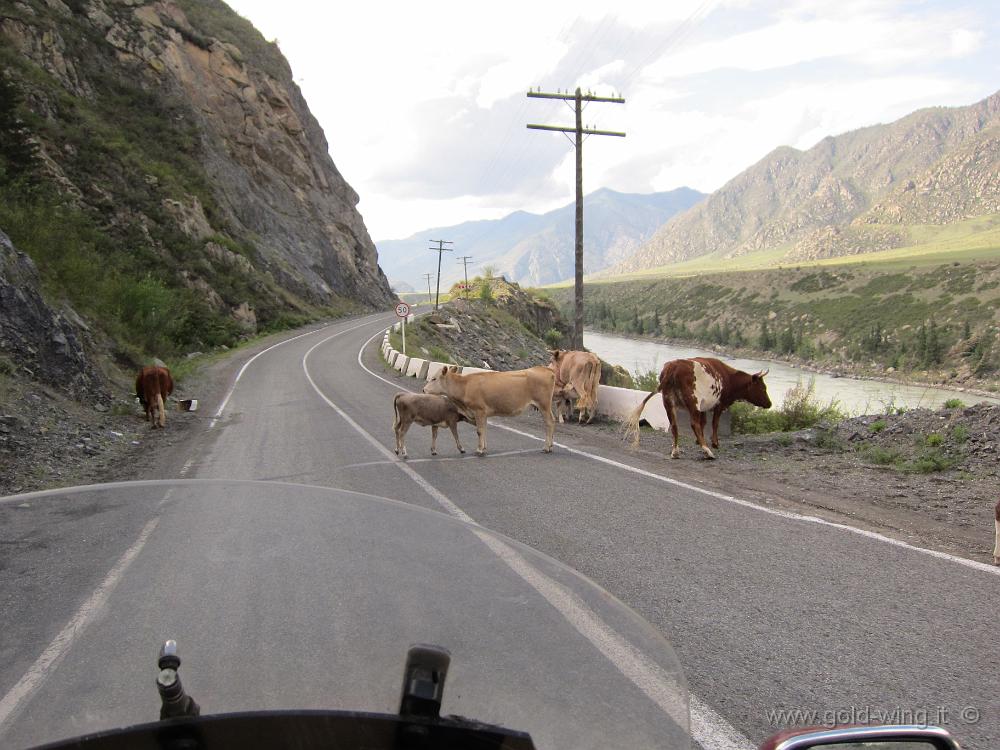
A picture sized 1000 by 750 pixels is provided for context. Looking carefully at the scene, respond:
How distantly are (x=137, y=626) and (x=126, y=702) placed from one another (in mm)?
241

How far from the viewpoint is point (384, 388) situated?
2020 cm

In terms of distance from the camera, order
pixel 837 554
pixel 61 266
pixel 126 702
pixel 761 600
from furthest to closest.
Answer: pixel 61 266 → pixel 837 554 → pixel 761 600 → pixel 126 702

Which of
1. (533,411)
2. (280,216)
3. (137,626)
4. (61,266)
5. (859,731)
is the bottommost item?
(533,411)

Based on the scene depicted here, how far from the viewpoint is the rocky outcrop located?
12766mm

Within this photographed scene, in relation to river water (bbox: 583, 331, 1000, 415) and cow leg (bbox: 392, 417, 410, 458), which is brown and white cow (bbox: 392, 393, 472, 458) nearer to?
cow leg (bbox: 392, 417, 410, 458)

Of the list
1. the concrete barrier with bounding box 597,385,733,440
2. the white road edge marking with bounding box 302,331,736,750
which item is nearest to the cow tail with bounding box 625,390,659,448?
the concrete barrier with bounding box 597,385,733,440

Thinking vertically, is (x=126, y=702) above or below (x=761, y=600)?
above

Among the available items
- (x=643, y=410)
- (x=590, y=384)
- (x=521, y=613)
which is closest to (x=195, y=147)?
(x=590, y=384)

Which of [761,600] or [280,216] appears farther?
[280,216]

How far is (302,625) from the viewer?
1687mm

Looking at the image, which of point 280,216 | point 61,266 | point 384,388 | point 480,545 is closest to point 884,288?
point 280,216

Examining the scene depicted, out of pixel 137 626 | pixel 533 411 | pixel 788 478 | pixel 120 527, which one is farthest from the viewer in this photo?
pixel 533 411

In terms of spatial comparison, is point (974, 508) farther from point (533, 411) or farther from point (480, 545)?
point (533, 411)

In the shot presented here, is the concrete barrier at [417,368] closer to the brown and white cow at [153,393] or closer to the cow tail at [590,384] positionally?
the brown and white cow at [153,393]
